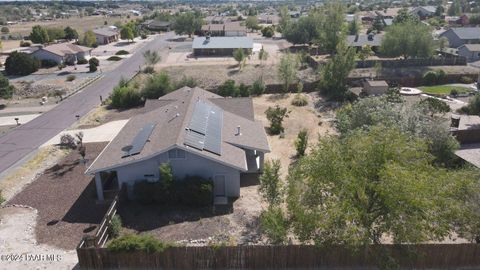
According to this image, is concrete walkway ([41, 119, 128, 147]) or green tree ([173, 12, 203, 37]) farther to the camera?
green tree ([173, 12, 203, 37])

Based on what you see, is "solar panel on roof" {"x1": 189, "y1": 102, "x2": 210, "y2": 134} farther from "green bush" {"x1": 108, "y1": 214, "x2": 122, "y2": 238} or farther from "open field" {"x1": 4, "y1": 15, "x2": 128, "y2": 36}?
"open field" {"x1": 4, "y1": 15, "x2": 128, "y2": 36}

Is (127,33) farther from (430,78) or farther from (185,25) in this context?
(430,78)

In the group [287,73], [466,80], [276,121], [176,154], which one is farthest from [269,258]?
[466,80]

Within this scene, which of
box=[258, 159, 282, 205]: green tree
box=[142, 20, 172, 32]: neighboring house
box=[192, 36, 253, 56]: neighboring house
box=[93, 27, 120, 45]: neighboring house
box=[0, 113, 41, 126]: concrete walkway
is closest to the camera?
box=[258, 159, 282, 205]: green tree

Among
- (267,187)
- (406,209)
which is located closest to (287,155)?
(267,187)

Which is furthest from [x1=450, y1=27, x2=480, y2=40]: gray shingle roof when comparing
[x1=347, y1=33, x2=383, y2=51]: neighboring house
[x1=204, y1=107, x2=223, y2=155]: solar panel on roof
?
[x1=204, y1=107, x2=223, y2=155]: solar panel on roof

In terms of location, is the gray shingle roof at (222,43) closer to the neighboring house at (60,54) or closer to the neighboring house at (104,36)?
the neighboring house at (60,54)

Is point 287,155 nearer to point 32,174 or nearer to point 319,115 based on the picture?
point 319,115
